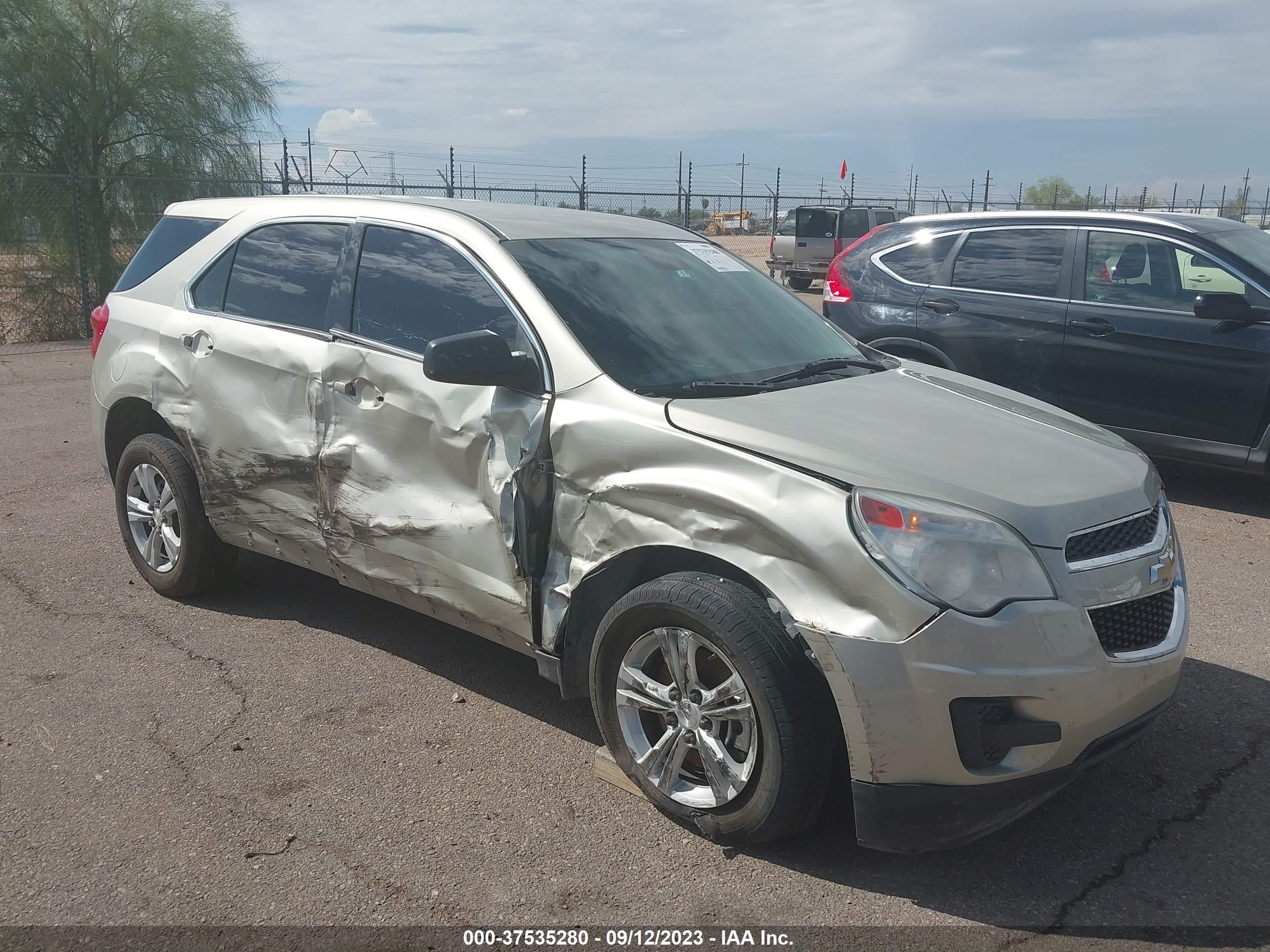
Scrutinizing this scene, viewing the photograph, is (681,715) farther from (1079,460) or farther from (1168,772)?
(1168,772)

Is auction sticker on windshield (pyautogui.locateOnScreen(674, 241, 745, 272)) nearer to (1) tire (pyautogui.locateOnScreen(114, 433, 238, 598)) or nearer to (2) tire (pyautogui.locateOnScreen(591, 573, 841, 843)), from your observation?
(2) tire (pyautogui.locateOnScreen(591, 573, 841, 843))

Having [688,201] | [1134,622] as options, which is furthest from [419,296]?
[688,201]

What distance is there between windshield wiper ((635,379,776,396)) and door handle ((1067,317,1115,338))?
4.30m

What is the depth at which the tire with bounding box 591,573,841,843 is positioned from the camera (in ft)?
9.79

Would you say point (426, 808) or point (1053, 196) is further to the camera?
point (1053, 196)

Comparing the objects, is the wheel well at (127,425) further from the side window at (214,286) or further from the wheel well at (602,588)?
the wheel well at (602,588)

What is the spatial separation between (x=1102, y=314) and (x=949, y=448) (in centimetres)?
457

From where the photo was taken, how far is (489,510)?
12.2ft

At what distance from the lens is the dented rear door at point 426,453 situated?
368 centimetres

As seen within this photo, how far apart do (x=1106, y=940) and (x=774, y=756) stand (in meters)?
0.94

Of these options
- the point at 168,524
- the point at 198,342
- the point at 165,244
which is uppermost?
the point at 165,244

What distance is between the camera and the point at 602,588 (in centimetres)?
→ 353

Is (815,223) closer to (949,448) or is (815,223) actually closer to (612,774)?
(949,448)

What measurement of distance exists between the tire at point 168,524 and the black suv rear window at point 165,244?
2.52 feet
